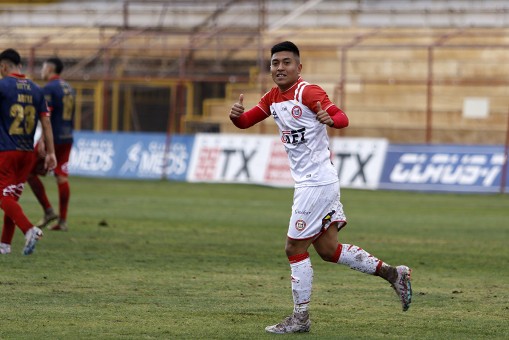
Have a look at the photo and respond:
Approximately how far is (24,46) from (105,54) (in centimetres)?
394

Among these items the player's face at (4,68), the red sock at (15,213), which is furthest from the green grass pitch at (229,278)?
the player's face at (4,68)

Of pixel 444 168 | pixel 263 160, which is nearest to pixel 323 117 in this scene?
pixel 444 168

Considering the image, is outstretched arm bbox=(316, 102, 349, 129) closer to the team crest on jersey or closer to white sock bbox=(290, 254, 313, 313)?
the team crest on jersey

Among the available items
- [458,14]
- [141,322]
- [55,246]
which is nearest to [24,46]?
[458,14]

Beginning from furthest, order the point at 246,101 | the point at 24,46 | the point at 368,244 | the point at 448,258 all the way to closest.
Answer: the point at 24,46 → the point at 246,101 → the point at 368,244 → the point at 448,258

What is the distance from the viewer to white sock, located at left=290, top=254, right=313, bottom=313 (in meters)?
8.57

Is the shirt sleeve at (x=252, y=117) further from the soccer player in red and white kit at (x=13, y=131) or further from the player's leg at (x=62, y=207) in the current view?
the player's leg at (x=62, y=207)

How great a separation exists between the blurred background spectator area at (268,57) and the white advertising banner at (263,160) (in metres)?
2.40

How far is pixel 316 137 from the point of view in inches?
345

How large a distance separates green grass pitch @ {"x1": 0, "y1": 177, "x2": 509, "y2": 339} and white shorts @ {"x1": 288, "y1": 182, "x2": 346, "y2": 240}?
0.75 m

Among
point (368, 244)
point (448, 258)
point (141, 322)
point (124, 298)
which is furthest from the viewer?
point (368, 244)

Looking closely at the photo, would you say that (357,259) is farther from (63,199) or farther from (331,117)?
(63,199)

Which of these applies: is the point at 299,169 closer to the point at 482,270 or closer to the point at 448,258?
the point at 482,270

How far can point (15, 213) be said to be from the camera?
12750mm
